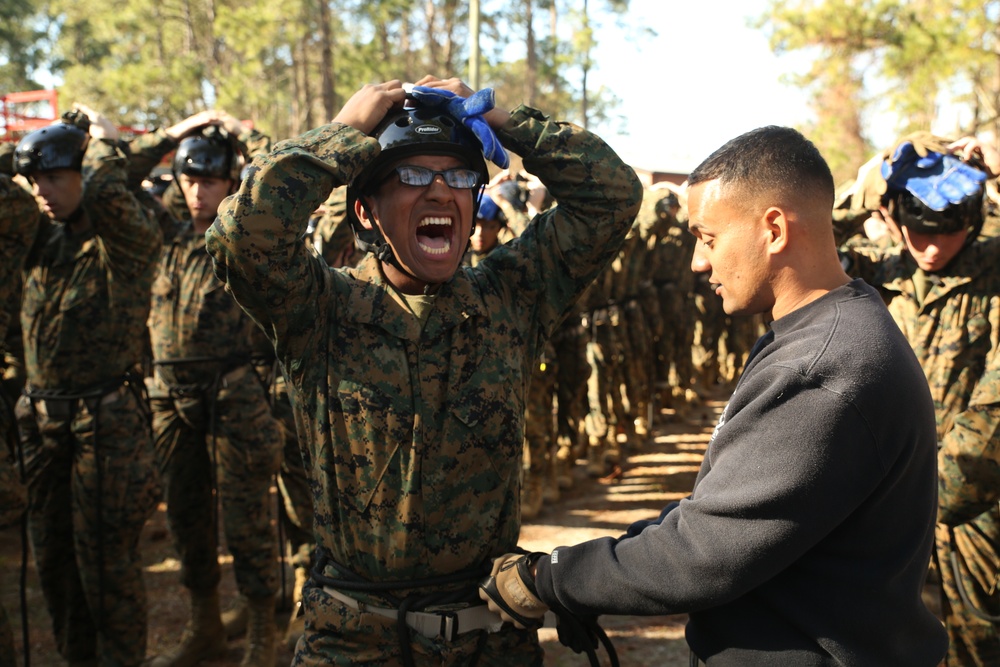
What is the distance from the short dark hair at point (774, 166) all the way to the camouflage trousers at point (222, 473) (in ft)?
11.5

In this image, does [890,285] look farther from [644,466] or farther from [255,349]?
[644,466]

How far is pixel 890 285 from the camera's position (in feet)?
14.9

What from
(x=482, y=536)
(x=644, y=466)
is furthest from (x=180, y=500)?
(x=644, y=466)

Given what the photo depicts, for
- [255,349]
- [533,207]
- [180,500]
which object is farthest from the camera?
[533,207]

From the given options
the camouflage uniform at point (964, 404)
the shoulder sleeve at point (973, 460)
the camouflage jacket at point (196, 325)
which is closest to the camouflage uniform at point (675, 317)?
the camouflage uniform at point (964, 404)

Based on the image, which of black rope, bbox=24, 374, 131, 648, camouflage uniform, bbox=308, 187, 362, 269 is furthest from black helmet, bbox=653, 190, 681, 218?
black rope, bbox=24, 374, 131, 648

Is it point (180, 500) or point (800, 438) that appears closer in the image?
point (800, 438)

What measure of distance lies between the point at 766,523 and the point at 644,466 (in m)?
7.87

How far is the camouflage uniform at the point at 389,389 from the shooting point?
2.29m

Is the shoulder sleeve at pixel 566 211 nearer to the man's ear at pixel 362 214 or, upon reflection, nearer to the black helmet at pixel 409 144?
the black helmet at pixel 409 144

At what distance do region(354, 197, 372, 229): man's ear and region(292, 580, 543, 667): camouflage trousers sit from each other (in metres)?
1.18

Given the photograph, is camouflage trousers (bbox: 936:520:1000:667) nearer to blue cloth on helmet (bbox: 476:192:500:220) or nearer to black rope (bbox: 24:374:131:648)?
blue cloth on helmet (bbox: 476:192:500:220)

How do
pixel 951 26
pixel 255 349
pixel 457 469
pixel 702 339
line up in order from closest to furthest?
pixel 457 469
pixel 255 349
pixel 702 339
pixel 951 26

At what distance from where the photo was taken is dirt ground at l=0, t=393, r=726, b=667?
5004mm
